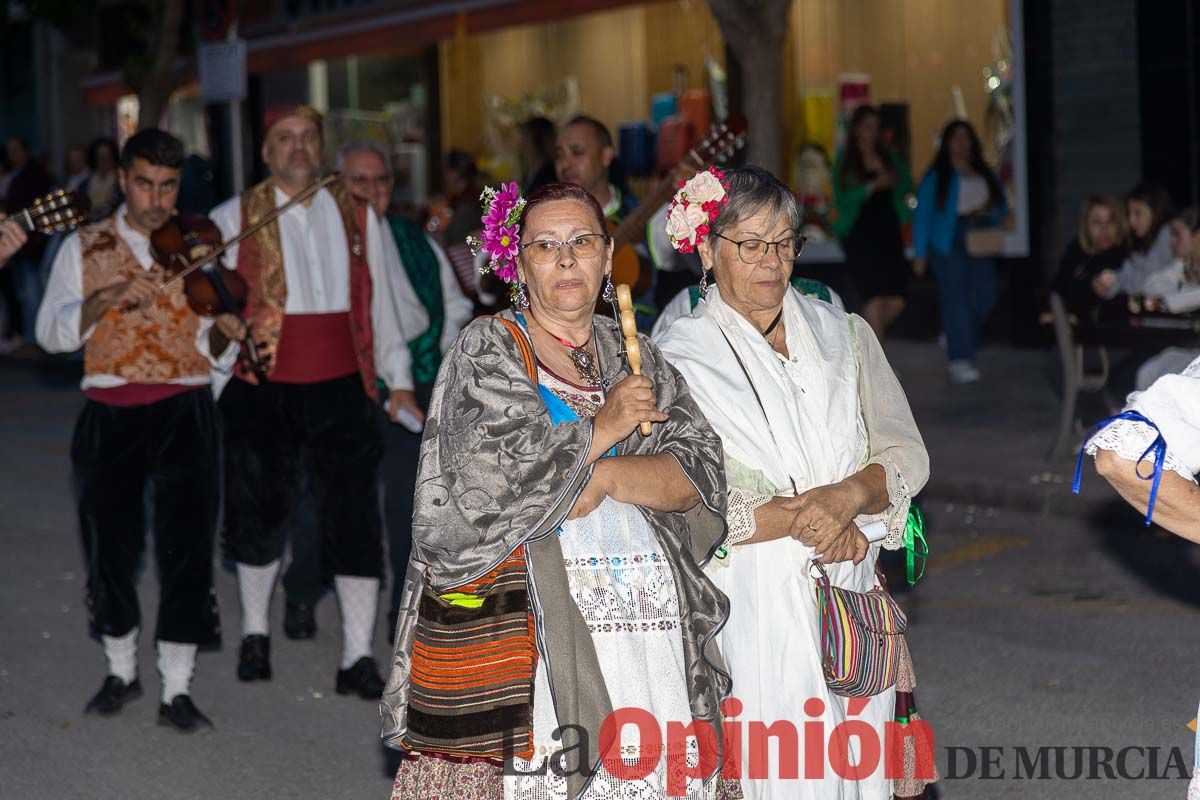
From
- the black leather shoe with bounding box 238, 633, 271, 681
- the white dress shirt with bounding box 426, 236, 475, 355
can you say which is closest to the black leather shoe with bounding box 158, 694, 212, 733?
the black leather shoe with bounding box 238, 633, 271, 681

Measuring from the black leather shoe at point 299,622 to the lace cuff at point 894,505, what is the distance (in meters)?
3.83

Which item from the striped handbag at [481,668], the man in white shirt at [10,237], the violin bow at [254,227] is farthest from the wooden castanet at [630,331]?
the man in white shirt at [10,237]

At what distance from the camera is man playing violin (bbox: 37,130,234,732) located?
19.6 feet

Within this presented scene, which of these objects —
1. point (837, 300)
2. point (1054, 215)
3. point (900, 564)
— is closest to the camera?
point (837, 300)

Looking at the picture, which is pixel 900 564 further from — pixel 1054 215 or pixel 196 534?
pixel 1054 215

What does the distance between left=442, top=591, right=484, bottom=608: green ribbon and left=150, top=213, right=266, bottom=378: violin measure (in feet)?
8.67

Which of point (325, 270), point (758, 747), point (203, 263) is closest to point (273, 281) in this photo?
point (325, 270)

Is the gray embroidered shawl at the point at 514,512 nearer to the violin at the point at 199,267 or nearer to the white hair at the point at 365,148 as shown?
the violin at the point at 199,267

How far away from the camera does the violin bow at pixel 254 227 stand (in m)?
5.93

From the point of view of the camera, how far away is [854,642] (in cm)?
389

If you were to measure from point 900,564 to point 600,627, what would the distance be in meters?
4.85

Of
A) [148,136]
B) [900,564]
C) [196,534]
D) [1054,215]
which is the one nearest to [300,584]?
[196,534]

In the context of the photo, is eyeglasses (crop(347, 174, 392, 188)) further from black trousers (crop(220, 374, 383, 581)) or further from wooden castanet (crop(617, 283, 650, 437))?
wooden castanet (crop(617, 283, 650, 437))

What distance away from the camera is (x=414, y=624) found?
3.67 meters
